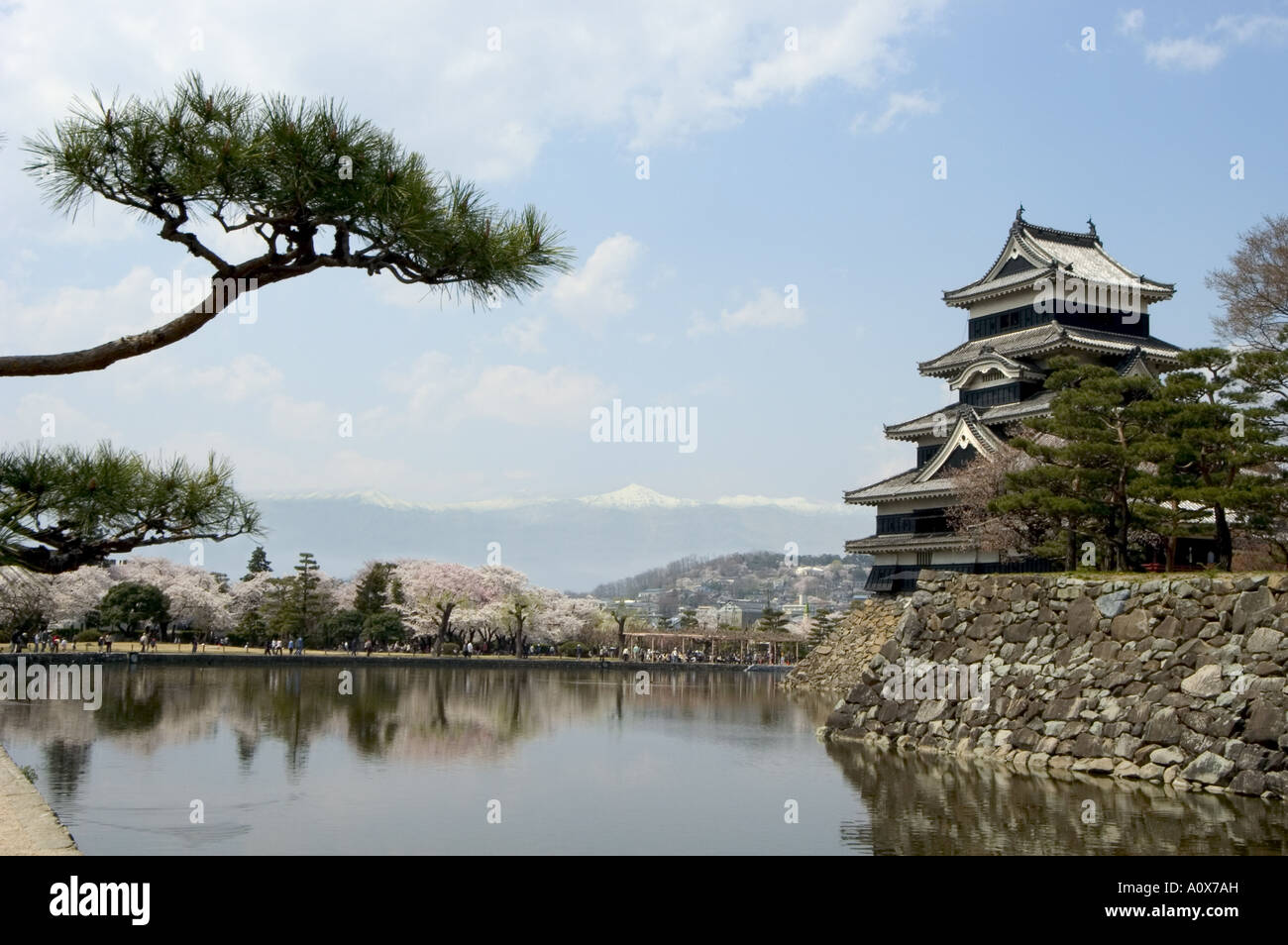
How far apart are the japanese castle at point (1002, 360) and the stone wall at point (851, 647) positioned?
686mm

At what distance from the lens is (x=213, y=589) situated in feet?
176

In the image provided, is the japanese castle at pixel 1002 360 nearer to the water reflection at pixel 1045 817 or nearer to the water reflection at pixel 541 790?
the water reflection at pixel 541 790

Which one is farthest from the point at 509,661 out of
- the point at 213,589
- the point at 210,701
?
the point at 210,701

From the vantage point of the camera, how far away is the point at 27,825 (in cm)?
797

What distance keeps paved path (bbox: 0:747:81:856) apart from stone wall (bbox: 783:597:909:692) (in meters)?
26.3

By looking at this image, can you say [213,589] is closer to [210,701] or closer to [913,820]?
[210,701]

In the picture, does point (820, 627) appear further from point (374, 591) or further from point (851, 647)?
point (374, 591)

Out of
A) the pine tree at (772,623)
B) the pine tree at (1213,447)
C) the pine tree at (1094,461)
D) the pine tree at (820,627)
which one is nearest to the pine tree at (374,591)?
the pine tree at (772,623)

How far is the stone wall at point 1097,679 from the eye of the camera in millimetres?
13625

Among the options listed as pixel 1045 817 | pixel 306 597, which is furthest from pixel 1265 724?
pixel 306 597

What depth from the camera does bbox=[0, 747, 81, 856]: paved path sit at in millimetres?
7223

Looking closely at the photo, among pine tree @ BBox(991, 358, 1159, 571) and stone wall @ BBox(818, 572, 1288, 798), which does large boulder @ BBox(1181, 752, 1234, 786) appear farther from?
pine tree @ BBox(991, 358, 1159, 571)

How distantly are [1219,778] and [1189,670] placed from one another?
1.50 m
